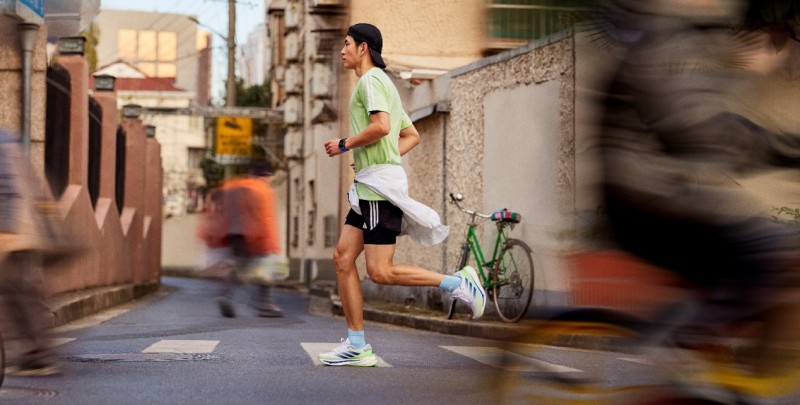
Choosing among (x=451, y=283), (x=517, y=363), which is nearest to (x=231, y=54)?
(x=451, y=283)

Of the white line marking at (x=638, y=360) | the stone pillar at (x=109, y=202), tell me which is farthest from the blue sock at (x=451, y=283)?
the stone pillar at (x=109, y=202)

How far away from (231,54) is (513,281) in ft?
98.3

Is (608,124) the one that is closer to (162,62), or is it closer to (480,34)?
(480,34)

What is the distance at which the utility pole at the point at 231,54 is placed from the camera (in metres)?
39.1

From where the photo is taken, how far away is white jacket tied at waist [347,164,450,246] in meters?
6.59

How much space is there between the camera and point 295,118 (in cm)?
3609

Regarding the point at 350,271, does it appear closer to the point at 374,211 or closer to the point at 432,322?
the point at 374,211

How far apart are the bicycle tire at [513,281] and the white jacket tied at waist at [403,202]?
164 inches

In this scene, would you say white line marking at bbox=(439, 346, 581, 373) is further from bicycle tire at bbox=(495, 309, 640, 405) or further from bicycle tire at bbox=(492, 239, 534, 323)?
bicycle tire at bbox=(492, 239, 534, 323)

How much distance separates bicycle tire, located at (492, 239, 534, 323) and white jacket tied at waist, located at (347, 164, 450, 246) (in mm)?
4153

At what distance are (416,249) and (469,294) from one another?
10.4 m

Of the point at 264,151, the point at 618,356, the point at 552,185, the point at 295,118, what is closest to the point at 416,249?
the point at 552,185

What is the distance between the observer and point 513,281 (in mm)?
11312

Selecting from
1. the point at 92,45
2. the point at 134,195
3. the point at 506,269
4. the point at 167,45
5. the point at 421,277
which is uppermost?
the point at 167,45
